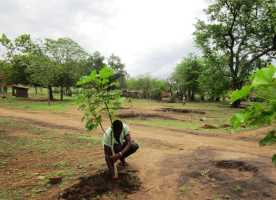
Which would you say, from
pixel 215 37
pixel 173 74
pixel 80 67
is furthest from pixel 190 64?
pixel 80 67

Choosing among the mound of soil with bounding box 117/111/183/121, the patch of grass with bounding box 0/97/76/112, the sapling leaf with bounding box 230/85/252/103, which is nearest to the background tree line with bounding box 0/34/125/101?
the patch of grass with bounding box 0/97/76/112

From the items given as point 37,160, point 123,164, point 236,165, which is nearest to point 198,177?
point 236,165

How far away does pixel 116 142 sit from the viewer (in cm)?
683

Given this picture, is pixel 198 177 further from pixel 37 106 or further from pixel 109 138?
pixel 37 106

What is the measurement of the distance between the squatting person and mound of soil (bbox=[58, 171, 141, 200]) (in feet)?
0.90

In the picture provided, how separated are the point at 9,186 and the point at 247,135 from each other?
427 inches

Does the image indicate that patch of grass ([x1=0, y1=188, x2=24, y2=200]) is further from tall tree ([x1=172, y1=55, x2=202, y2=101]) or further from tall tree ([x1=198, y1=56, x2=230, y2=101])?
tall tree ([x1=172, y1=55, x2=202, y2=101])

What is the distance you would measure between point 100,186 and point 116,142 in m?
1.12

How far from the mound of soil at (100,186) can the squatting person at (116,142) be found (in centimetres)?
28

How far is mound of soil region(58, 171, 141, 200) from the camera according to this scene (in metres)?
5.78

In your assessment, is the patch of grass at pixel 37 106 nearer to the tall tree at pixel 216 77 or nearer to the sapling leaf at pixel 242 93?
the tall tree at pixel 216 77

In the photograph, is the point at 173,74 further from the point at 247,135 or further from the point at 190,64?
the point at 247,135

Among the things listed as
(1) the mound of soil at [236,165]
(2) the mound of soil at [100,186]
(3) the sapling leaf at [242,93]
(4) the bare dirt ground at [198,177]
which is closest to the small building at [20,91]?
(4) the bare dirt ground at [198,177]

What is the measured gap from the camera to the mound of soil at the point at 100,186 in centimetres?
578
